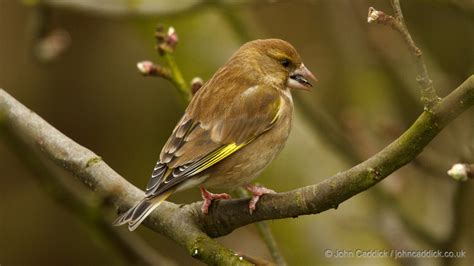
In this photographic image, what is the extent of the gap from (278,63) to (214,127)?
732mm

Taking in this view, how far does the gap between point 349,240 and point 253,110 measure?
2.33 m

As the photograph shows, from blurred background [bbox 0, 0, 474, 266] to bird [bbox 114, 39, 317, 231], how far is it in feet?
2.06

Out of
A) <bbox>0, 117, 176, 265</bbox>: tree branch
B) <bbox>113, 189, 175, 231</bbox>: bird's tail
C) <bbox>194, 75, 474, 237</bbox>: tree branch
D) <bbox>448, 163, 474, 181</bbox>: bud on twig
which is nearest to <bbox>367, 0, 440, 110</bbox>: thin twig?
<bbox>194, 75, 474, 237</bbox>: tree branch

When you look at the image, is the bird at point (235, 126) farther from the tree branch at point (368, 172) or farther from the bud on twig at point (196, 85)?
the tree branch at point (368, 172)

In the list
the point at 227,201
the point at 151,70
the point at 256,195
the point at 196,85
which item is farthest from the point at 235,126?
the point at 256,195

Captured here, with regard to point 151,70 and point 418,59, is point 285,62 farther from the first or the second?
point 418,59

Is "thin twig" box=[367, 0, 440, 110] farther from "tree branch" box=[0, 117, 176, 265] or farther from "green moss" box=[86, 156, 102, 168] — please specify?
"green moss" box=[86, 156, 102, 168]

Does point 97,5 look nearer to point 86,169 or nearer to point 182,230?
point 86,169

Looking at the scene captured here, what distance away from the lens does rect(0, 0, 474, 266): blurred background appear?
6160 mm

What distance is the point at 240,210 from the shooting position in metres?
4.08

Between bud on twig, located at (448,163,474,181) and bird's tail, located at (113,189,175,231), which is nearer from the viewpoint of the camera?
bud on twig, located at (448,163,474,181)

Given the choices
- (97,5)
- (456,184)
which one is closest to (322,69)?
(97,5)

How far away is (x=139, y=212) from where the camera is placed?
13.1ft

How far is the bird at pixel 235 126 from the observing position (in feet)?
15.1
